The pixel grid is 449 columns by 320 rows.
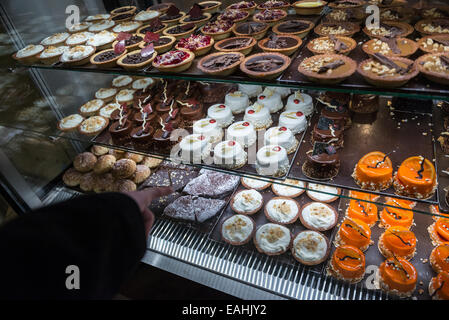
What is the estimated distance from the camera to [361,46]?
2.17 meters

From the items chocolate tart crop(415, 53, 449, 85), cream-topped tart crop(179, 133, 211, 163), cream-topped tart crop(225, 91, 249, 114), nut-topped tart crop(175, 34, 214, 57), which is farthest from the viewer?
cream-topped tart crop(225, 91, 249, 114)

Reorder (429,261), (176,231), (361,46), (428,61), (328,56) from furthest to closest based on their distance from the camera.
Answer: (176,231) < (429,261) < (361,46) < (328,56) < (428,61)

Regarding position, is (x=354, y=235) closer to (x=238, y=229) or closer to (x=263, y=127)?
(x=238, y=229)

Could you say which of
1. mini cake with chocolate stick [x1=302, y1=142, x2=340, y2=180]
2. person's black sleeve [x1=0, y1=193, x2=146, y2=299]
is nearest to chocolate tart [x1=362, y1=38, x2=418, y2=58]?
mini cake with chocolate stick [x1=302, y1=142, x2=340, y2=180]

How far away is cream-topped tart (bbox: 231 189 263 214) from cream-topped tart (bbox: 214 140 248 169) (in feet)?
2.11

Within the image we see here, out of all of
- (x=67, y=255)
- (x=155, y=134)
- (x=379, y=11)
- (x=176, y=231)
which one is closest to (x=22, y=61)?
(x=155, y=134)

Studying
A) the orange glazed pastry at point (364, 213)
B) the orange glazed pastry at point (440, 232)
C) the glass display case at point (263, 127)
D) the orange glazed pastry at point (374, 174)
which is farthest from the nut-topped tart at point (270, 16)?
the orange glazed pastry at point (440, 232)

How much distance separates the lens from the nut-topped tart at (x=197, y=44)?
97.3 inches

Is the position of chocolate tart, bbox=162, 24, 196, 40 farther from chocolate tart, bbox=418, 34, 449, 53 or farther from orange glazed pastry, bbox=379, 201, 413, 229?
orange glazed pastry, bbox=379, 201, 413, 229

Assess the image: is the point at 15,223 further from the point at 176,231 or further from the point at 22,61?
the point at 22,61

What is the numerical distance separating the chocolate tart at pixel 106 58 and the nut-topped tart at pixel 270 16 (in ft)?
4.06

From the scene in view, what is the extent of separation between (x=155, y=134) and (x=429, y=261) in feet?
8.23

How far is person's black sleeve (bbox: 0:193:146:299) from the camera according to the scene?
1.12m

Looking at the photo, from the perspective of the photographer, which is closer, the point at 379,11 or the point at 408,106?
the point at 379,11
